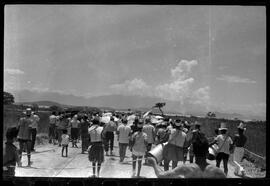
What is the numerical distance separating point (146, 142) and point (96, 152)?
3.68 feet

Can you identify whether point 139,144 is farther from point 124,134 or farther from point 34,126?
point 34,126

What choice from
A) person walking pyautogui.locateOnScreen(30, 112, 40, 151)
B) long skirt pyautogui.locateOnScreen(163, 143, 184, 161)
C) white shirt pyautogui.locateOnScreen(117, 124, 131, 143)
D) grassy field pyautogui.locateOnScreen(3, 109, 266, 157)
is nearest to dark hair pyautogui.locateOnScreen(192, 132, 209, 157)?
long skirt pyautogui.locateOnScreen(163, 143, 184, 161)

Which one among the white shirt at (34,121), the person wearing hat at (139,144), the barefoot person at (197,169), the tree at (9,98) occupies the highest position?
the tree at (9,98)

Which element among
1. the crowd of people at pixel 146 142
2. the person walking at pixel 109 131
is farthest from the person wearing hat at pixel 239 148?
the person walking at pixel 109 131

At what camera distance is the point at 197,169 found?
707 cm

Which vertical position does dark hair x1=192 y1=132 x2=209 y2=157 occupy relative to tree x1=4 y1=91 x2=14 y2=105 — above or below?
below

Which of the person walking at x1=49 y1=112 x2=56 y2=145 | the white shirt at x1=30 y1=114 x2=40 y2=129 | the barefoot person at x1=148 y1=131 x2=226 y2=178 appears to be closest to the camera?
the barefoot person at x1=148 y1=131 x2=226 y2=178

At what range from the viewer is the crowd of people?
7.26 meters

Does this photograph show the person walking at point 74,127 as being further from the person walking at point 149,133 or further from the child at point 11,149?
the child at point 11,149

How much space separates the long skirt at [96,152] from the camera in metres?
8.42

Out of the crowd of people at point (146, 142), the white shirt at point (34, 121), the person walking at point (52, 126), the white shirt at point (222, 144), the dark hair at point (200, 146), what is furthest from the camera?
the person walking at point (52, 126)

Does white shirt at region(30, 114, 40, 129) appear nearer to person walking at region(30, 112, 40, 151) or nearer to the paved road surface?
person walking at region(30, 112, 40, 151)

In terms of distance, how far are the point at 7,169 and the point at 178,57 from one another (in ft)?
14.8

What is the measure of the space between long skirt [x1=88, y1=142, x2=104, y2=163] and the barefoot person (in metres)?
1.42
